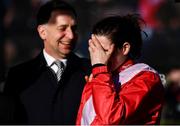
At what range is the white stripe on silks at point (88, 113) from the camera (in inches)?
157

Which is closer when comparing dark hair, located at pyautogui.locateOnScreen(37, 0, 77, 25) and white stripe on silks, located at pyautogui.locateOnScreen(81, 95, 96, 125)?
white stripe on silks, located at pyautogui.locateOnScreen(81, 95, 96, 125)

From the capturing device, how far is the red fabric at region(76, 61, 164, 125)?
3.86 metres

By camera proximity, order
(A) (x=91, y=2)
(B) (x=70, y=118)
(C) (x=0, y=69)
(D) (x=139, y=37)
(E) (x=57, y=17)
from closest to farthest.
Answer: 1. (D) (x=139, y=37)
2. (B) (x=70, y=118)
3. (E) (x=57, y=17)
4. (C) (x=0, y=69)
5. (A) (x=91, y=2)

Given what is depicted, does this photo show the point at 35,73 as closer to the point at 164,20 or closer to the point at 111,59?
the point at 111,59

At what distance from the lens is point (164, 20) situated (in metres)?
13.1

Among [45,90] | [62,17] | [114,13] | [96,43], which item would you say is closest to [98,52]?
[96,43]

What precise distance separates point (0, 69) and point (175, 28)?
24.2 ft

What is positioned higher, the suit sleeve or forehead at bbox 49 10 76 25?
forehead at bbox 49 10 76 25

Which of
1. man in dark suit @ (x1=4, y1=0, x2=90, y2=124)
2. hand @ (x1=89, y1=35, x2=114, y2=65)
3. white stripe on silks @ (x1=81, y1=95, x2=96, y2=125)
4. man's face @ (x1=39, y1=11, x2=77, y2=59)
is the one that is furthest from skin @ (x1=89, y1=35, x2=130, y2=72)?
man's face @ (x1=39, y1=11, x2=77, y2=59)

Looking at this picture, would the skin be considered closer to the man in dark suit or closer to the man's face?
the man in dark suit

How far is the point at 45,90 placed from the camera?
4.83 m

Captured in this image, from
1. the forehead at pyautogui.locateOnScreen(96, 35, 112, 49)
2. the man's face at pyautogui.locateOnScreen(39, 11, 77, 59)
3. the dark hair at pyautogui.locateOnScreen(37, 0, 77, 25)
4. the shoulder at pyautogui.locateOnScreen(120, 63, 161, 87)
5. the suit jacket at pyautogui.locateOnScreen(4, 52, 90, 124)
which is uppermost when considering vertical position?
the dark hair at pyautogui.locateOnScreen(37, 0, 77, 25)

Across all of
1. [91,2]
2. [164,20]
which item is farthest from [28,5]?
[164,20]

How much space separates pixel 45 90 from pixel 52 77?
0.10 meters
